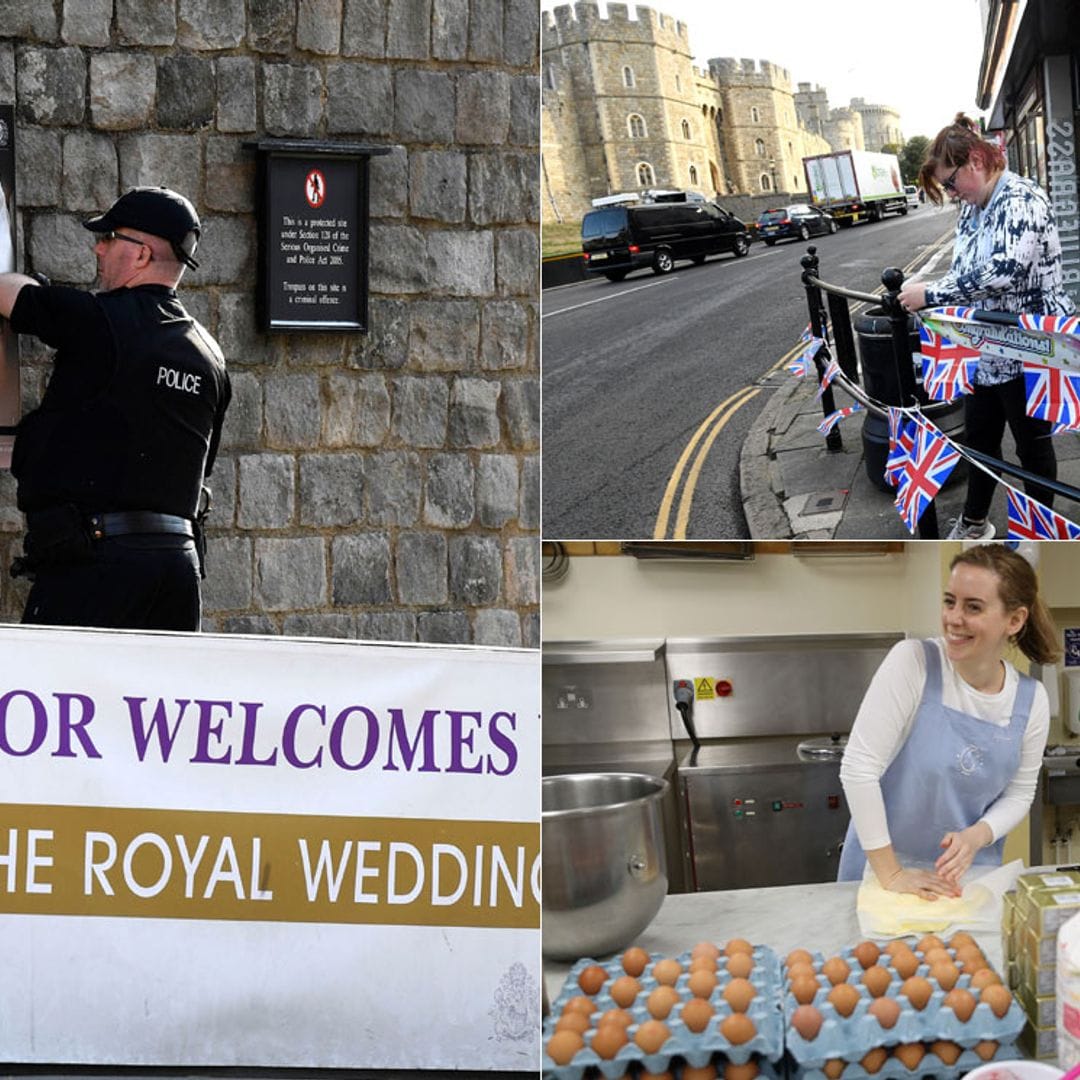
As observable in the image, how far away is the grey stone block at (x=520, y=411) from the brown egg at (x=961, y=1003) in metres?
3.19

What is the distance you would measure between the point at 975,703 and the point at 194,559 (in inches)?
87.7

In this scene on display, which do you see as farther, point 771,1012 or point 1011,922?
point 1011,922

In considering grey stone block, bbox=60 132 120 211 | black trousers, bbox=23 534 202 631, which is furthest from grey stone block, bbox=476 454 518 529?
grey stone block, bbox=60 132 120 211

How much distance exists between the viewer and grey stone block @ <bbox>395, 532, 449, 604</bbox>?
15.4 feet

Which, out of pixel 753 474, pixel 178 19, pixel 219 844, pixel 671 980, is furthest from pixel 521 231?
pixel 671 980

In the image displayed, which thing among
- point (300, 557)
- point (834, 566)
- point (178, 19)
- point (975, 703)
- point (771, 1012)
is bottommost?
point (771, 1012)

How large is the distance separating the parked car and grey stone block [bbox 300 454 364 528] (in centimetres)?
202

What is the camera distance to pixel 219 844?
286 centimetres

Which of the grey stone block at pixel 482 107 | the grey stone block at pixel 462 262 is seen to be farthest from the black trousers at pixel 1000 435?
the grey stone block at pixel 482 107

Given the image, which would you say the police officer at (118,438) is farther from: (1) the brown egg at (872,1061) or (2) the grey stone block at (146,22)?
(1) the brown egg at (872,1061)

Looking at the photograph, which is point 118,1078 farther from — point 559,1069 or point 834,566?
point 834,566

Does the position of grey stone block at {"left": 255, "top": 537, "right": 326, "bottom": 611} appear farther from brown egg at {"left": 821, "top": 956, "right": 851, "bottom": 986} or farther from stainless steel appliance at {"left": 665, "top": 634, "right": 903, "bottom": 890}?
brown egg at {"left": 821, "top": 956, "right": 851, "bottom": 986}

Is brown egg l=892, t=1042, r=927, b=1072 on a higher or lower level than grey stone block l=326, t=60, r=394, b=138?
lower

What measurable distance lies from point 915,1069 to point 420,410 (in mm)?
3287
